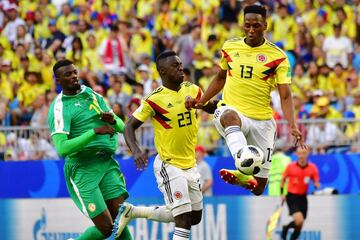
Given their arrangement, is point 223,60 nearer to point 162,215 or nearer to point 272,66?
point 272,66

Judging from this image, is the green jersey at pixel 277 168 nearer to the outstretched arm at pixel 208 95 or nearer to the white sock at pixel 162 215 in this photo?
the white sock at pixel 162 215

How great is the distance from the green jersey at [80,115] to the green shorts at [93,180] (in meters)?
0.18

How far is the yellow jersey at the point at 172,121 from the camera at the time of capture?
49.1 feet

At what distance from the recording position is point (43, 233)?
2050cm

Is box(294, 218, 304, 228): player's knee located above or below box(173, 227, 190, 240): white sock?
below

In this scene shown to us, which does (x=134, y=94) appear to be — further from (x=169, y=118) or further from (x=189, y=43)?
(x=169, y=118)

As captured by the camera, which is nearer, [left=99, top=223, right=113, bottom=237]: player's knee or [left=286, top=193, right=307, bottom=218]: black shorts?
[left=99, top=223, right=113, bottom=237]: player's knee

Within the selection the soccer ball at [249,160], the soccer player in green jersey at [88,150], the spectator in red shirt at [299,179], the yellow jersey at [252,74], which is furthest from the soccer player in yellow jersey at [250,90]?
the spectator in red shirt at [299,179]

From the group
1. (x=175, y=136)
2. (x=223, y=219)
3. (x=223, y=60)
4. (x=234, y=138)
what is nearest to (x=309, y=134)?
(x=223, y=219)

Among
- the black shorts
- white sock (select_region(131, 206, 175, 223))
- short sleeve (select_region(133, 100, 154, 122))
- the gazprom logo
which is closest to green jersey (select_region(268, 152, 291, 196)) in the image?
the black shorts

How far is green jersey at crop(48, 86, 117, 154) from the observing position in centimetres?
1530

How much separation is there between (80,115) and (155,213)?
63.7 inches

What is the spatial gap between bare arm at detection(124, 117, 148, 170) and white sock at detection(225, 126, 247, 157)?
1024mm

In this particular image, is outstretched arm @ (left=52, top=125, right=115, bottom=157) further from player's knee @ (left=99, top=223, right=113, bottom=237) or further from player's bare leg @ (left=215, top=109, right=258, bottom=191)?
player's bare leg @ (left=215, top=109, right=258, bottom=191)
